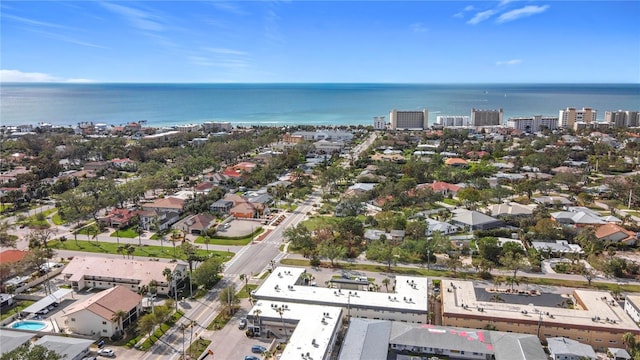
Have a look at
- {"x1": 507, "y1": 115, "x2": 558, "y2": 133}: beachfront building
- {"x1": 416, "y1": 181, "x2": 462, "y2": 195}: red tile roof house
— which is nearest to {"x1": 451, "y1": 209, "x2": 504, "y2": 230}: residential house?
{"x1": 416, "y1": 181, "x2": 462, "y2": 195}: red tile roof house

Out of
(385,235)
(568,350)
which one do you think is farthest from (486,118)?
(568,350)

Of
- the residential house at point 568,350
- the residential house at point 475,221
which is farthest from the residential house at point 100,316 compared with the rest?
the residential house at point 475,221

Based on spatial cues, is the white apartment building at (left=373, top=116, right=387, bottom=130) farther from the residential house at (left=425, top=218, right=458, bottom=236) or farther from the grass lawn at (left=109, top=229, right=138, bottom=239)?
the grass lawn at (left=109, top=229, right=138, bottom=239)

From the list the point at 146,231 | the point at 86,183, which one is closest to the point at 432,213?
the point at 146,231

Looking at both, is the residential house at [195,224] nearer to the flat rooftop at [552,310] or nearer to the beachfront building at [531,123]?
the flat rooftop at [552,310]

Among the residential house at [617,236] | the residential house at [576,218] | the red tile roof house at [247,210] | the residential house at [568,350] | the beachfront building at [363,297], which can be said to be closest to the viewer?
the residential house at [568,350]

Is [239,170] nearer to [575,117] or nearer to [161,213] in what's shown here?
[161,213]
